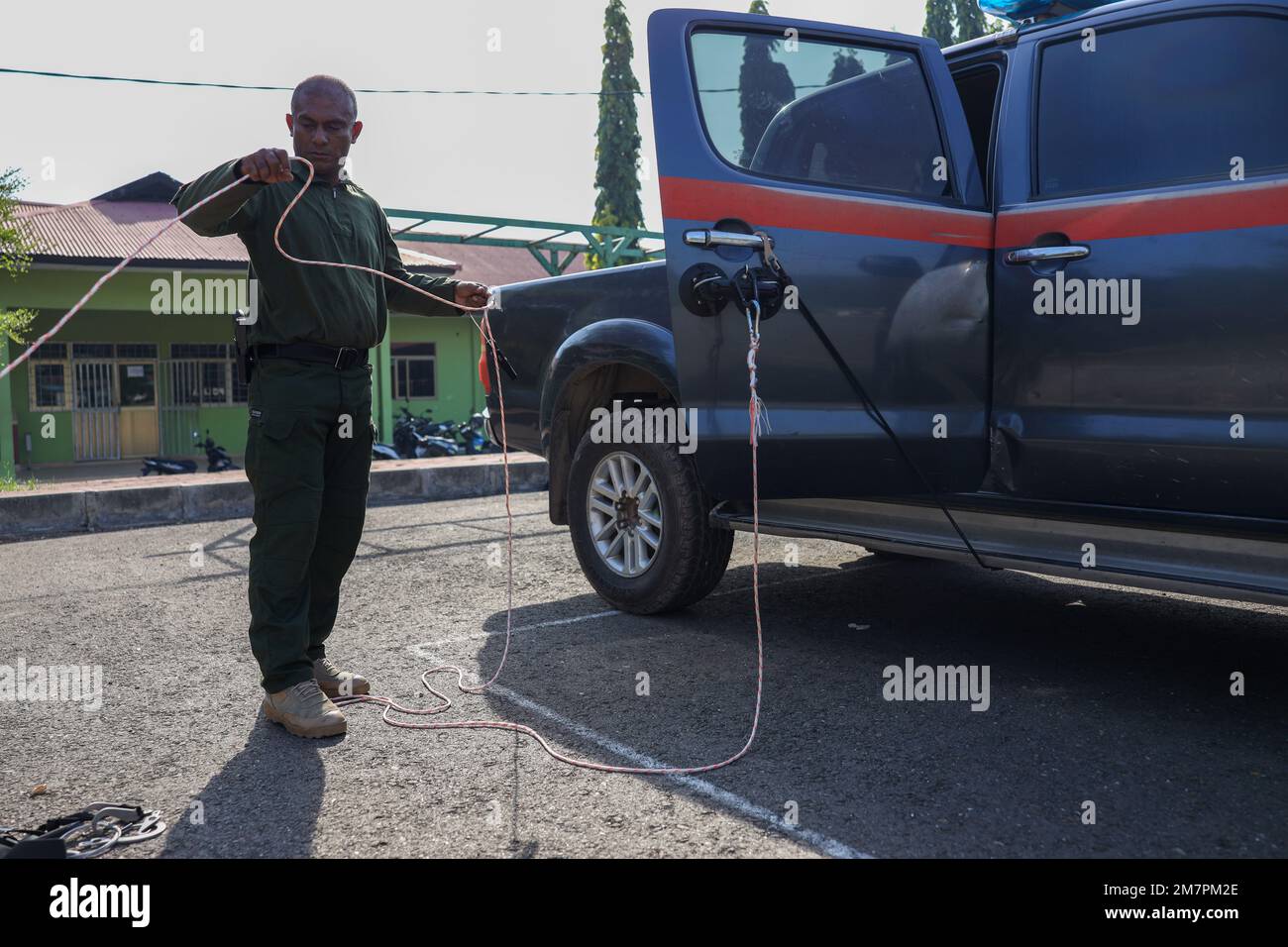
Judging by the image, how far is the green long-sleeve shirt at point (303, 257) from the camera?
3.39m

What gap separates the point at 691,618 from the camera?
16.1ft

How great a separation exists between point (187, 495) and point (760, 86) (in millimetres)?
6731

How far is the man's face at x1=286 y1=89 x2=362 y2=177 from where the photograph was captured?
3.51 metres

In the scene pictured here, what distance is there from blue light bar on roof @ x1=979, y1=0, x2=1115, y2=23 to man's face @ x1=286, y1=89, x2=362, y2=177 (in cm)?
242

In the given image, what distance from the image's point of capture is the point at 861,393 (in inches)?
153

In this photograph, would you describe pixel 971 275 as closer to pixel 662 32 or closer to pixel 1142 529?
pixel 1142 529
